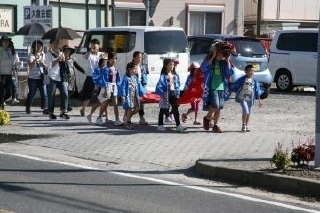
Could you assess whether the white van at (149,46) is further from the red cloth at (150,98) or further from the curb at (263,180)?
the curb at (263,180)

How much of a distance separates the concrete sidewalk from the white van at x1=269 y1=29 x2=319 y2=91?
6874mm

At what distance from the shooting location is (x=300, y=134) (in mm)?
13148

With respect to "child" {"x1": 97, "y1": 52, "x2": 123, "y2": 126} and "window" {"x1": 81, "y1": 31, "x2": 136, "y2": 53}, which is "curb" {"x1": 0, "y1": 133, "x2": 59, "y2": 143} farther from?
"window" {"x1": 81, "y1": 31, "x2": 136, "y2": 53}

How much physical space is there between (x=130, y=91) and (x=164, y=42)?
3901 millimetres

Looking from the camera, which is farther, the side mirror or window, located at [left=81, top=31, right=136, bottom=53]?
the side mirror

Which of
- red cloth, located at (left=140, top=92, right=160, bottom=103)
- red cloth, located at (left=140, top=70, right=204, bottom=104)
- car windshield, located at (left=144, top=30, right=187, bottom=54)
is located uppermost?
car windshield, located at (left=144, top=30, right=187, bottom=54)

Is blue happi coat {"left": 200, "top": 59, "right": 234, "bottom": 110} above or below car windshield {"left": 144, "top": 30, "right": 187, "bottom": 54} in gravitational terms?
below

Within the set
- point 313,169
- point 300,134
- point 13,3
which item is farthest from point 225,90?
point 13,3

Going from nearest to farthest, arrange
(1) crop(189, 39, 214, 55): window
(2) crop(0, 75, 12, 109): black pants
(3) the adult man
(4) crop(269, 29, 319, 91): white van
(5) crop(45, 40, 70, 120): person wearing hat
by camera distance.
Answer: (3) the adult man, (5) crop(45, 40, 70, 120): person wearing hat, (2) crop(0, 75, 12, 109): black pants, (1) crop(189, 39, 214, 55): window, (4) crop(269, 29, 319, 91): white van

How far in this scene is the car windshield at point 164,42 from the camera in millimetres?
17141

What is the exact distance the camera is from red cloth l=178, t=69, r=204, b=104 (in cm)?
1413

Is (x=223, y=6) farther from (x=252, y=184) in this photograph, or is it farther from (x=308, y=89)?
(x=252, y=184)

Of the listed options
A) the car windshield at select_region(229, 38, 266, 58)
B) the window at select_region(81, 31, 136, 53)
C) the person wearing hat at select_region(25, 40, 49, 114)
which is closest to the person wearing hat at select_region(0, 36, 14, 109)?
the person wearing hat at select_region(25, 40, 49, 114)

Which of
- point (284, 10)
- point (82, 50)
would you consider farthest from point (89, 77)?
point (284, 10)
